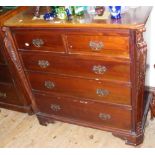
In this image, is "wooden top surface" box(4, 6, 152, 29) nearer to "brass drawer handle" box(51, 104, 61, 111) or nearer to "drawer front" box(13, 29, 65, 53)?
"drawer front" box(13, 29, 65, 53)

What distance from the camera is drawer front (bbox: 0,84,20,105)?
2322mm

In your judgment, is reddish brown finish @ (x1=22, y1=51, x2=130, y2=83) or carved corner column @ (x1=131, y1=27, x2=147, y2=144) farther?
reddish brown finish @ (x1=22, y1=51, x2=130, y2=83)

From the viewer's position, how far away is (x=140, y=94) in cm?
165

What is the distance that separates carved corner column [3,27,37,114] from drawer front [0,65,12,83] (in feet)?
0.22

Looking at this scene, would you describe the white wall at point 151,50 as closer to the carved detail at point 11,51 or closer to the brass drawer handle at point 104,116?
the brass drawer handle at point 104,116

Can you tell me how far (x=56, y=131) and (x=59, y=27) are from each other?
1.05 meters

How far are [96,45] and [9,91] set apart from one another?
120 cm

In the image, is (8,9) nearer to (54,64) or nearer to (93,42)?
(54,64)

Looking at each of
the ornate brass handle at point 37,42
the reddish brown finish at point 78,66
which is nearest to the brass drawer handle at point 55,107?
the reddish brown finish at point 78,66

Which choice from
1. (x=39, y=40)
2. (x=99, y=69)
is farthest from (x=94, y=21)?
(x=39, y=40)

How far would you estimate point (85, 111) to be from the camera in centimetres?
194

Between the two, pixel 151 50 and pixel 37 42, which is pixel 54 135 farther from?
pixel 151 50

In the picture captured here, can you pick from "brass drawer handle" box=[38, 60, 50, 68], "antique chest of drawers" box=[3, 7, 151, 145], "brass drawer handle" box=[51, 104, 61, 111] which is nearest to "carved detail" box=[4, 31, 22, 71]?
"antique chest of drawers" box=[3, 7, 151, 145]

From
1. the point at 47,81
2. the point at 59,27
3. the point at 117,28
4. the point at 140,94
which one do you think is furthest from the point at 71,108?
the point at 117,28
